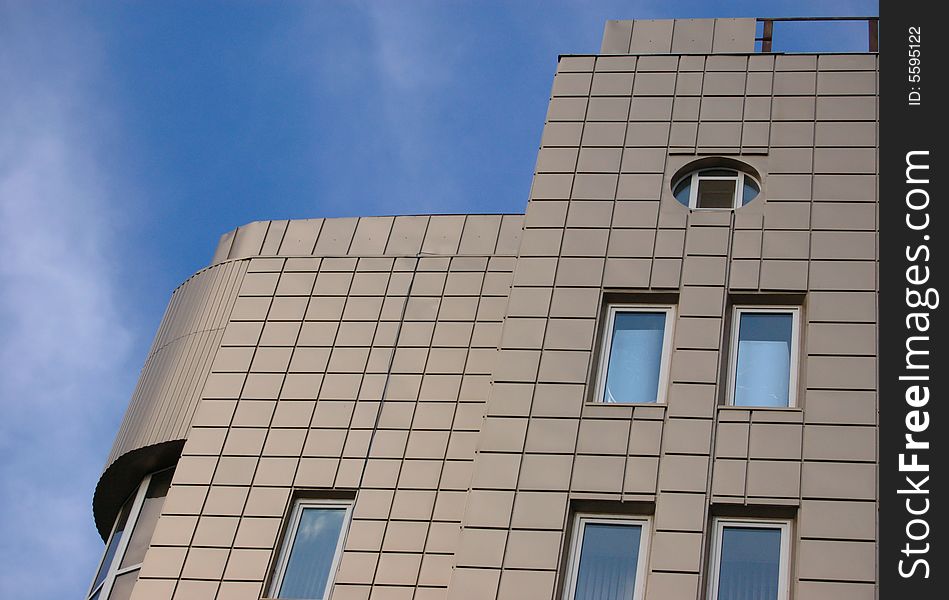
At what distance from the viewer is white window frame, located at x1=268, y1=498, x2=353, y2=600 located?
16.6 metres

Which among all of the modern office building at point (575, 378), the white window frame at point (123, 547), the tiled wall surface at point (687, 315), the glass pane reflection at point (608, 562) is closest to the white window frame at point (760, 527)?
the modern office building at point (575, 378)

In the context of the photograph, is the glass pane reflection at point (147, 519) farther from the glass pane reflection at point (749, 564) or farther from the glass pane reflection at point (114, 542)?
the glass pane reflection at point (749, 564)

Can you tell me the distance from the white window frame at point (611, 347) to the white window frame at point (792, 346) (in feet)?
2.37

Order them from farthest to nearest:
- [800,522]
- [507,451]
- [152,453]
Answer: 1. [152,453]
2. [507,451]
3. [800,522]

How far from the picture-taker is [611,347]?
54.6 feet

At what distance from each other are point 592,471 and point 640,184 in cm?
464

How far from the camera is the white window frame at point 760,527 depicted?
1411 cm

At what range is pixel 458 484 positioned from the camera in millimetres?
17094

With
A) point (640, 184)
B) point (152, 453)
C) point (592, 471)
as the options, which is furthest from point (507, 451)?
point (152, 453)

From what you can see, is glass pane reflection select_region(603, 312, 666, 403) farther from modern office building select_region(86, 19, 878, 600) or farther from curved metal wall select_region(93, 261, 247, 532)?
curved metal wall select_region(93, 261, 247, 532)

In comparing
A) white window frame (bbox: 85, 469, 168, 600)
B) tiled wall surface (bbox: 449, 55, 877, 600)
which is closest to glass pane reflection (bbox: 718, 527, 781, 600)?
tiled wall surface (bbox: 449, 55, 877, 600)

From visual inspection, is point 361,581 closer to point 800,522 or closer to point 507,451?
point 507,451
